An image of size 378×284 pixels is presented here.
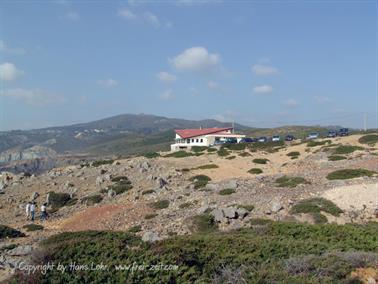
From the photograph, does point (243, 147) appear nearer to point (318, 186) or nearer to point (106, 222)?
point (318, 186)

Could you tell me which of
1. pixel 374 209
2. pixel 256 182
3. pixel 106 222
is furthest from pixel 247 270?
pixel 256 182

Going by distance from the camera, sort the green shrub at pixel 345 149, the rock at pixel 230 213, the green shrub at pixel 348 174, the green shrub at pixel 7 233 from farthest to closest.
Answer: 1. the green shrub at pixel 345 149
2. the green shrub at pixel 348 174
3. the green shrub at pixel 7 233
4. the rock at pixel 230 213

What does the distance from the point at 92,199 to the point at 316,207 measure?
59.0 ft

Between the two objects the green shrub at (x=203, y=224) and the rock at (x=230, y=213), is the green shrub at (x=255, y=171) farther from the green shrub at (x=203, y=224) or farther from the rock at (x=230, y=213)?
the green shrub at (x=203, y=224)

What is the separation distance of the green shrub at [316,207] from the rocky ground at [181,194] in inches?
14.9

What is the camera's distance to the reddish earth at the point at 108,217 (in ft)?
80.1

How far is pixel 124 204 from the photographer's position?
95.2ft

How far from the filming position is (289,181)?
27.8 m

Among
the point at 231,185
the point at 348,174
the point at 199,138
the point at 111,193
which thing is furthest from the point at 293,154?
the point at 199,138

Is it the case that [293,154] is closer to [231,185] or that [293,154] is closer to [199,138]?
[231,185]

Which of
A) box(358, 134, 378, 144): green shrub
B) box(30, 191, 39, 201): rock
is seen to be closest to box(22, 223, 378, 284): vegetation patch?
box(30, 191, 39, 201): rock

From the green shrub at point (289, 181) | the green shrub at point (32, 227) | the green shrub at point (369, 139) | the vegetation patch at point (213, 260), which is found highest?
the green shrub at point (369, 139)

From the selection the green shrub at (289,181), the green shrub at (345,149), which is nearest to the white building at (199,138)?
the green shrub at (345,149)

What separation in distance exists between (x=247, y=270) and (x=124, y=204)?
2091 centimetres
